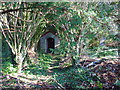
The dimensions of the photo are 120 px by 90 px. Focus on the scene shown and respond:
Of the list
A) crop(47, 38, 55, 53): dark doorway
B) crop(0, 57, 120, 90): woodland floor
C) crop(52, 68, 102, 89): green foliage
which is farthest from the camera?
crop(47, 38, 55, 53): dark doorway

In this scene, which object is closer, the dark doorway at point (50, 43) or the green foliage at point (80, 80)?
the green foliage at point (80, 80)

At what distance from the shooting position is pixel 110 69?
3.50 meters

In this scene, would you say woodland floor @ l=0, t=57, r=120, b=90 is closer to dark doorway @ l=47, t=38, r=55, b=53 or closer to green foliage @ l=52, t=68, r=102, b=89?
green foliage @ l=52, t=68, r=102, b=89

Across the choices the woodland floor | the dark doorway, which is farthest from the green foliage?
the dark doorway

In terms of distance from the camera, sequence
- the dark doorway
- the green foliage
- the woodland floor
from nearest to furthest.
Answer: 1. the woodland floor
2. the green foliage
3. the dark doorway

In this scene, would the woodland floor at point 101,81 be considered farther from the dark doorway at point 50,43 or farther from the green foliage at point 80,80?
the dark doorway at point 50,43

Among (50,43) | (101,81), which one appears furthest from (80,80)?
(50,43)

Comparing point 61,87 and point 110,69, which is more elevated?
point 110,69

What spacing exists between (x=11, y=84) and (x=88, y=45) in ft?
9.14

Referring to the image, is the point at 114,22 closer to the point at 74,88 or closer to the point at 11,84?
the point at 74,88

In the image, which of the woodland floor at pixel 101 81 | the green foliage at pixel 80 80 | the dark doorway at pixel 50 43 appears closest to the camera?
the woodland floor at pixel 101 81

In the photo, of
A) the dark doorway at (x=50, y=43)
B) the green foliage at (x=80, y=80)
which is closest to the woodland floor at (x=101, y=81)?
the green foliage at (x=80, y=80)

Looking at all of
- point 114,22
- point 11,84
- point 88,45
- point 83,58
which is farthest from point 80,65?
point 11,84

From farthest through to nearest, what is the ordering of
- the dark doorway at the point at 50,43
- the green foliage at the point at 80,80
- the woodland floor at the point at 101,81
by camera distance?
the dark doorway at the point at 50,43, the green foliage at the point at 80,80, the woodland floor at the point at 101,81
